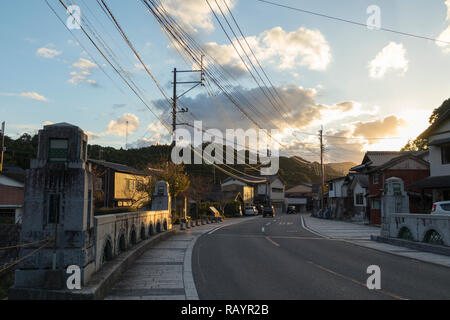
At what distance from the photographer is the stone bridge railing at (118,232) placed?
8697 mm

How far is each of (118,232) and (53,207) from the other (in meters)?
4.18

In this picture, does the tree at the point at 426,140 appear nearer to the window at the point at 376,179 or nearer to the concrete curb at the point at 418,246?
the window at the point at 376,179

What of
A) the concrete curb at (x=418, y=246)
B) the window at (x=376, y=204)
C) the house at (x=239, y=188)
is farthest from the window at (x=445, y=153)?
the house at (x=239, y=188)

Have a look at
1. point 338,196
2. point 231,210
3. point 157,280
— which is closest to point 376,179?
point 338,196

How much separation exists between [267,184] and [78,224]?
89637 mm

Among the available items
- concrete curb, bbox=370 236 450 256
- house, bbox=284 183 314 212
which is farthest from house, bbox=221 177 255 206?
concrete curb, bbox=370 236 450 256

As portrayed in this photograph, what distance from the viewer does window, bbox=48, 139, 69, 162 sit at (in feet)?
24.5

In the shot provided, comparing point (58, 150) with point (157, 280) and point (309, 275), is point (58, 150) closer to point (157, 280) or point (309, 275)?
point (157, 280)

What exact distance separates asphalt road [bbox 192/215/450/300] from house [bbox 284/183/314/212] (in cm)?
9126

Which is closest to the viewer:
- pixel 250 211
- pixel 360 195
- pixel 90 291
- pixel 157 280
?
pixel 90 291

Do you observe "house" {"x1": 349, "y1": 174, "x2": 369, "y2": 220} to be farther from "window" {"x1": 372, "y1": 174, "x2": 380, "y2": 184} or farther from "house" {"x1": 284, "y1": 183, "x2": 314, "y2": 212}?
"house" {"x1": 284, "y1": 183, "x2": 314, "y2": 212}

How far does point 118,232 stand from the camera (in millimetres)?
11227

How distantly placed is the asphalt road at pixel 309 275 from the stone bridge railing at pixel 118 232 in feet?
8.37
